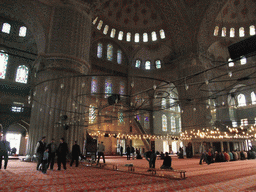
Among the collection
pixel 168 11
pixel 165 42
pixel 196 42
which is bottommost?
pixel 196 42

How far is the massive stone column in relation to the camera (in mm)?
11055

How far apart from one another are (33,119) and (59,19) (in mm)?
6501

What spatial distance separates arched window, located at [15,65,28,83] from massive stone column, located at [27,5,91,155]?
845 cm

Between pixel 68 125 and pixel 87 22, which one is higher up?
pixel 87 22

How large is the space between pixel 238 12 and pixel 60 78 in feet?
74.1

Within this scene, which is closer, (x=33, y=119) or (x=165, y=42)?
(x=33, y=119)

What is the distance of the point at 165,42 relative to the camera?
24109 mm

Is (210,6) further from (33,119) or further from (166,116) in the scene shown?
(33,119)

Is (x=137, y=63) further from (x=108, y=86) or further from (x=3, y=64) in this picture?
(x=3, y=64)

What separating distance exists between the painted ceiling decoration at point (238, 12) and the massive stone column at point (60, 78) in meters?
17.6

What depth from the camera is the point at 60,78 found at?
36.1ft

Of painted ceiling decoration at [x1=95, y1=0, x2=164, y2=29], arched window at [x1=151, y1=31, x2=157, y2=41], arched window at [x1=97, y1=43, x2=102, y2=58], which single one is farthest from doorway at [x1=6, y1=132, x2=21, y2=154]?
arched window at [x1=151, y1=31, x2=157, y2=41]

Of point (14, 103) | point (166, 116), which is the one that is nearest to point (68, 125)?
point (14, 103)

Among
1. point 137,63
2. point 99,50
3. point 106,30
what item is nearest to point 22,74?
point 99,50
